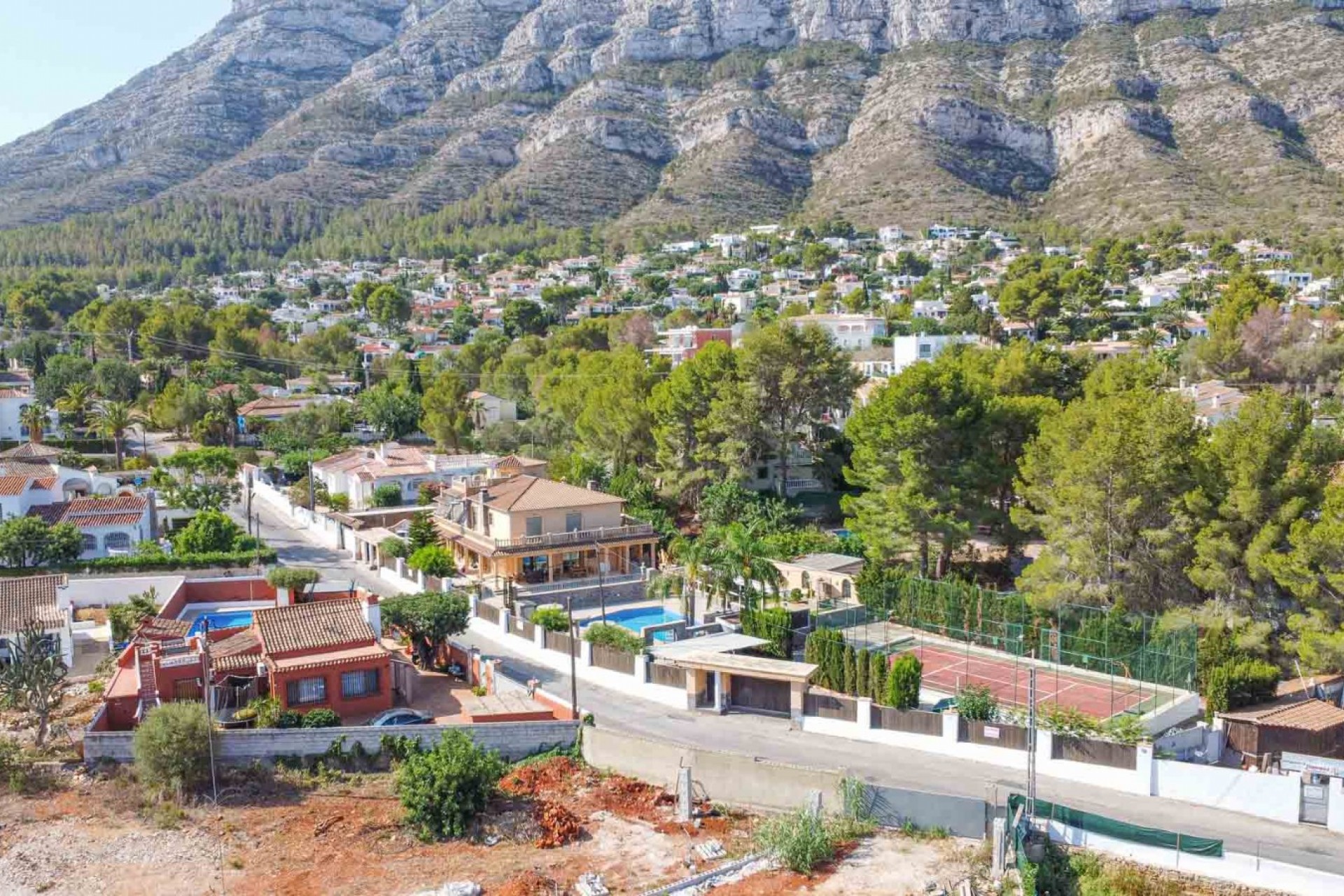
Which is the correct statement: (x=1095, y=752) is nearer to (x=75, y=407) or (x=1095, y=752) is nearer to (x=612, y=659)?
(x=612, y=659)

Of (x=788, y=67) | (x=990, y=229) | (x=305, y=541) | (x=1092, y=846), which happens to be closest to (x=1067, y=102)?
(x=990, y=229)

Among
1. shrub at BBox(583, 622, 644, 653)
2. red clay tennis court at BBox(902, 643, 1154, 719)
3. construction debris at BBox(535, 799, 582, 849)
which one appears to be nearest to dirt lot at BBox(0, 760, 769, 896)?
construction debris at BBox(535, 799, 582, 849)

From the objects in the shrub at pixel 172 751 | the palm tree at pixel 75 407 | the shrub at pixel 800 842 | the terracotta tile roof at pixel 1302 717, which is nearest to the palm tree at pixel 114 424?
the palm tree at pixel 75 407

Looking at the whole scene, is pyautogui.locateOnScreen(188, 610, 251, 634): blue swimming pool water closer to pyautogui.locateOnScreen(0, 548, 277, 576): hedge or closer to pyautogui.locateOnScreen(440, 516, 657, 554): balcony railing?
pyautogui.locateOnScreen(0, 548, 277, 576): hedge

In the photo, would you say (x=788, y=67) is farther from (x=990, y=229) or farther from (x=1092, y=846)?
(x=1092, y=846)

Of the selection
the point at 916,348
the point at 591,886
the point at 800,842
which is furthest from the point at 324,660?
the point at 916,348

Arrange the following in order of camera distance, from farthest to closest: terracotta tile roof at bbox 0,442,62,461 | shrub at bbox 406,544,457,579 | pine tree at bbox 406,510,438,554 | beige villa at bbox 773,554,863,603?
terracotta tile roof at bbox 0,442,62,461
pine tree at bbox 406,510,438,554
shrub at bbox 406,544,457,579
beige villa at bbox 773,554,863,603
